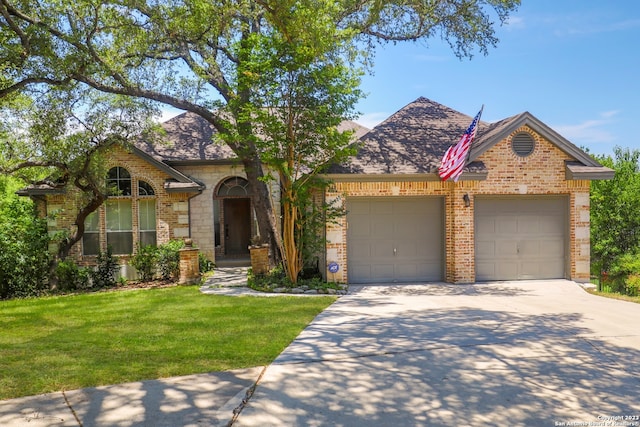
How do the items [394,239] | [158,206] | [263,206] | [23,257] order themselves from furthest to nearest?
[158,206] < [263,206] < [23,257] < [394,239]

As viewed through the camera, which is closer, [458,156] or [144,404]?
[144,404]

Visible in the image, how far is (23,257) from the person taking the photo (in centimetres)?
1520

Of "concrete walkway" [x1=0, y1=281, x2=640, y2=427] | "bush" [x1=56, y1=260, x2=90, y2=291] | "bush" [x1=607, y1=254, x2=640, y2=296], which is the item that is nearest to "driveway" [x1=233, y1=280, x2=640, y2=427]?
"concrete walkway" [x1=0, y1=281, x2=640, y2=427]

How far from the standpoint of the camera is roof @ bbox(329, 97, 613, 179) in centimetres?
1365

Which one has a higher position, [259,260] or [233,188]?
[233,188]

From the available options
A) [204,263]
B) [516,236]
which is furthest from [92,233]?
[516,236]

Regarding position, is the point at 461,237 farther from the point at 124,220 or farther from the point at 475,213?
the point at 124,220

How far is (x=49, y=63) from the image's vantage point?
12.8 m

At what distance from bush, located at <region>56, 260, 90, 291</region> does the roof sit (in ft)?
28.1

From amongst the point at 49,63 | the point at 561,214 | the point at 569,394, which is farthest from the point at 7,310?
the point at 561,214

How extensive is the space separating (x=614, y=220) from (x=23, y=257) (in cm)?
2677

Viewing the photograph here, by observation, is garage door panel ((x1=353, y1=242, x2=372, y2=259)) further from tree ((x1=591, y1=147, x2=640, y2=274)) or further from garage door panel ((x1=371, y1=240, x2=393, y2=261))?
tree ((x1=591, y1=147, x2=640, y2=274))

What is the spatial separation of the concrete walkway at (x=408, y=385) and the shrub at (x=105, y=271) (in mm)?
9728

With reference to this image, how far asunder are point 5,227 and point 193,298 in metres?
7.56
